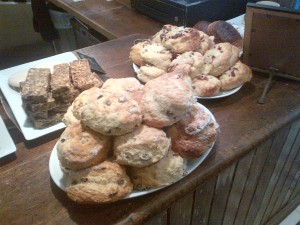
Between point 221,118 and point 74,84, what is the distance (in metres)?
0.52

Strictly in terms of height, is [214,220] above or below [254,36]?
below

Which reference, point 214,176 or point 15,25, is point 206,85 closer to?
point 214,176

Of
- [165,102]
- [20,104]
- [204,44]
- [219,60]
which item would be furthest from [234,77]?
[20,104]

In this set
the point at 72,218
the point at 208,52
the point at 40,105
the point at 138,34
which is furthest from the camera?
the point at 138,34

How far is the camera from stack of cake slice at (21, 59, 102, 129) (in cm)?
94

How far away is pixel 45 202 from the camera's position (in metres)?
0.73

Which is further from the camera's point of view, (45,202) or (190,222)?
(190,222)

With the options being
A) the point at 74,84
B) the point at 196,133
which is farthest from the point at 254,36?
the point at 74,84

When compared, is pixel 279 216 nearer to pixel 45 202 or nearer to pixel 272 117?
pixel 272 117

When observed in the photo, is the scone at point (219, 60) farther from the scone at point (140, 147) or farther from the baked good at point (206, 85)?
the scone at point (140, 147)

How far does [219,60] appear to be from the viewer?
104 cm

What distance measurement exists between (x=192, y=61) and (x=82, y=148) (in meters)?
0.54

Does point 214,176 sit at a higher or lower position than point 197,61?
lower

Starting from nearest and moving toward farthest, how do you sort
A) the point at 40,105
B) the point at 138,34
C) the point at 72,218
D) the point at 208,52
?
1. the point at 72,218
2. the point at 40,105
3. the point at 208,52
4. the point at 138,34
